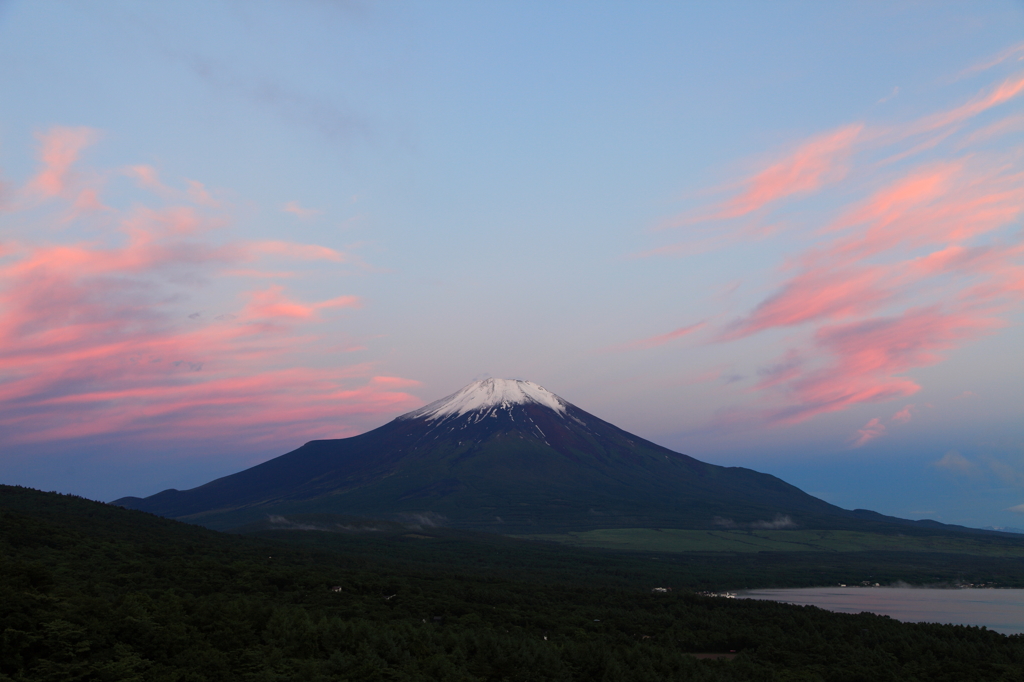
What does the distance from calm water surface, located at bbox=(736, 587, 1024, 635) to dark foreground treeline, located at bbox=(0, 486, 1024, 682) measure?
70.5 ft

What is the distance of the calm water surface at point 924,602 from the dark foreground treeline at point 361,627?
21501 mm

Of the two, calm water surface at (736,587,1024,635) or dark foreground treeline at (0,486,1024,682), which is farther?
calm water surface at (736,587,1024,635)

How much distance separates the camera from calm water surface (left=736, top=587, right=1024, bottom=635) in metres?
82.8

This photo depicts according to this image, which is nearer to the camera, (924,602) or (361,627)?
(361,627)

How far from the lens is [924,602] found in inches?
3996

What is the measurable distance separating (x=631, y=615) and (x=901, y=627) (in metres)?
22.1

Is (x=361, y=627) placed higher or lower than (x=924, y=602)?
higher

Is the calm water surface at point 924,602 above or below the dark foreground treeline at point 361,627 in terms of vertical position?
below

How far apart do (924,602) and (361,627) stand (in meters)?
89.9

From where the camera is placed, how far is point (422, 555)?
12862 centimetres

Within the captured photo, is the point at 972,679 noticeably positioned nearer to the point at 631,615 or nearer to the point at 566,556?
the point at 631,615

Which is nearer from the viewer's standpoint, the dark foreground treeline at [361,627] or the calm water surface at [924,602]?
the dark foreground treeline at [361,627]

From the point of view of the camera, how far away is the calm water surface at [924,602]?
3258 inches

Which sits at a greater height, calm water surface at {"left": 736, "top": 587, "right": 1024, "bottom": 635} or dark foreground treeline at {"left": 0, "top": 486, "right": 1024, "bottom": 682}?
dark foreground treeline at {"left": 0, "top": 486, "right": 1024, "bottom": 682}
